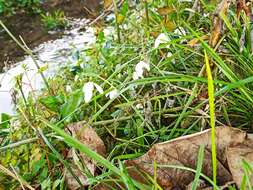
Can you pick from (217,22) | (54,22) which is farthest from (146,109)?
(54,22)

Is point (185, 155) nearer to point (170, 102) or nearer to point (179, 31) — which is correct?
point (170, 102)

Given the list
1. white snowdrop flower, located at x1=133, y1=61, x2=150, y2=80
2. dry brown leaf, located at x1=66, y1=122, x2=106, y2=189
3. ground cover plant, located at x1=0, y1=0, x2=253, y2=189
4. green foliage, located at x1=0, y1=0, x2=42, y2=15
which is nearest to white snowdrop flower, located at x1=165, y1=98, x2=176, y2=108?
ground cover plant, located at x1=0, y1=0, x2=253, y2=189

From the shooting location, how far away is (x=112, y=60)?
5.88 ft

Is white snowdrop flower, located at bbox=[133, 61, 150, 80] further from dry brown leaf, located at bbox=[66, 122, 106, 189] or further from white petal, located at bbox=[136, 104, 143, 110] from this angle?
dry brown leaf, located at bbox=[66, 122, 106, 189]

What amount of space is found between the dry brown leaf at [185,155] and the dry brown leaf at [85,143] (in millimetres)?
167

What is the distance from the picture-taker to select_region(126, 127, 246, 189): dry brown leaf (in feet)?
3.57

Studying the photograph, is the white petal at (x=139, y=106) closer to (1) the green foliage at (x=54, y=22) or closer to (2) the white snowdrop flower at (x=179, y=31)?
(2) the white snowdrop flower at (x=179, y=31)

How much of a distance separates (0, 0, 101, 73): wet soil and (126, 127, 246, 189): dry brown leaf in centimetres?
279

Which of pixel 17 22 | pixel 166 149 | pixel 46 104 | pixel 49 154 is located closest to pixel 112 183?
pixel 166 149

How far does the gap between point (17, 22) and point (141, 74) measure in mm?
3808

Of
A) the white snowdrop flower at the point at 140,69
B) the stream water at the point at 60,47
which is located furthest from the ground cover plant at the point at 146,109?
the stream water at the point at 60,47

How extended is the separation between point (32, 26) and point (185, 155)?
12.7 feet

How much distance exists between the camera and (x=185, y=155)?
1105 mm

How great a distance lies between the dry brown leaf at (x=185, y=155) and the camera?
3.57 ft
